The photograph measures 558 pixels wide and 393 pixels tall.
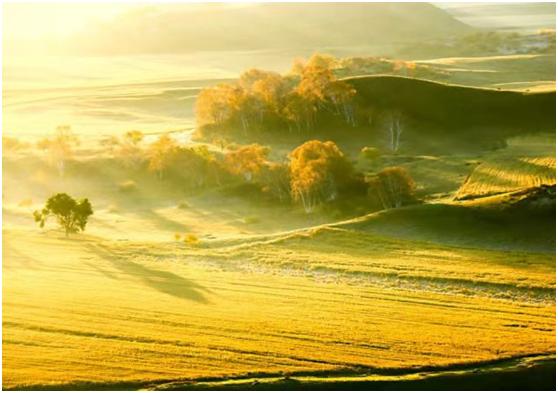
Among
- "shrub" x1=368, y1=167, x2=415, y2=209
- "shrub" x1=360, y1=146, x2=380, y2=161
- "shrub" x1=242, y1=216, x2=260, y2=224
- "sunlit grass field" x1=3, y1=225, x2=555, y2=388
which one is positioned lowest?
"sunlit grass field" x1=3, y1=225, x2=555, y2=388

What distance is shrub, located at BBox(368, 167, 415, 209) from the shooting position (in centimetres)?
9938

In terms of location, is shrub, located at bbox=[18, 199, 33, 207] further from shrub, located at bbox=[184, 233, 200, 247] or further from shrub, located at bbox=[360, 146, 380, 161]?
shrub, located at bbox=[360, 146, 380, 161]

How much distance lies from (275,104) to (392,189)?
46.9 m

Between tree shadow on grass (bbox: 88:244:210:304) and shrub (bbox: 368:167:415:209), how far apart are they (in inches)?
1329

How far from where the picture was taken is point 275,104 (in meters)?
142

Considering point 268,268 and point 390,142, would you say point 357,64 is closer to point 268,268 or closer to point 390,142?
point 390,142

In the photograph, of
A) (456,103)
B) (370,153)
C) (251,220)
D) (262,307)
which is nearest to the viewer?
(262,307)

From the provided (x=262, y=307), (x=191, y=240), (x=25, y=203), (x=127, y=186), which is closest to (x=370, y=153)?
(x=127, y=186)

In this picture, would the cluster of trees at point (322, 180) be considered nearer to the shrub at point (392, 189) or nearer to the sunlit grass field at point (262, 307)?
the shrub at point (392, 189)

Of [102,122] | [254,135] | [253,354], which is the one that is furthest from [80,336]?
[102,122]

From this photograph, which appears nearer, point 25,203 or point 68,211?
point 68,211

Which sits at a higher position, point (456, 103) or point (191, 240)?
point (456, 103)

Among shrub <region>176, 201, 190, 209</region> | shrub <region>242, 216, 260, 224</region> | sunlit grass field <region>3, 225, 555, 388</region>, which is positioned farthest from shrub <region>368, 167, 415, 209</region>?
shrub <region>176, 201, 190, 209</region>

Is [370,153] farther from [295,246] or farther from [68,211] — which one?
[68,211]
